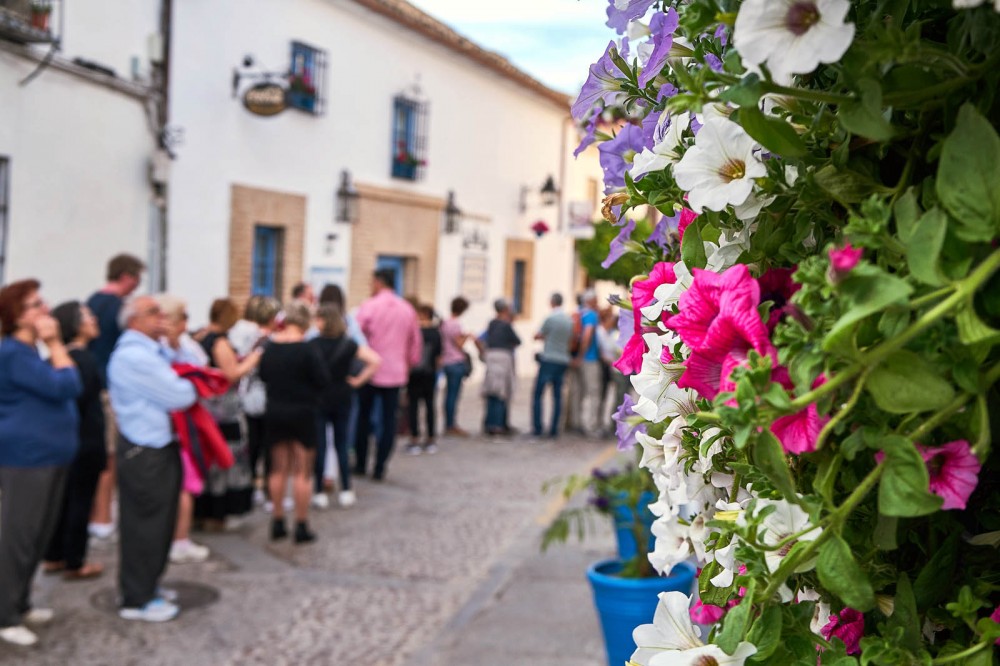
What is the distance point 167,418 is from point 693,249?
5.27 meters

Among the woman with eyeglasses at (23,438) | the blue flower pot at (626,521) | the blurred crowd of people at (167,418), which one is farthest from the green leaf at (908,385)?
the woman with eyeglasses at (23,438)

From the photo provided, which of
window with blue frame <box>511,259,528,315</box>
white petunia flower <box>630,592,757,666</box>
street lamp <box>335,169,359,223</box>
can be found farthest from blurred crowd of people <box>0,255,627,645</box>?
window with blue frame <box>511,259,528,315</box>

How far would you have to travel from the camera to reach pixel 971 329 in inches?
25.7

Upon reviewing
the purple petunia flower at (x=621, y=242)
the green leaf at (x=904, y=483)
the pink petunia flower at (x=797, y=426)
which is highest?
the purple petunia flower at (x=621, y=242)

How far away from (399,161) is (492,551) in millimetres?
9552

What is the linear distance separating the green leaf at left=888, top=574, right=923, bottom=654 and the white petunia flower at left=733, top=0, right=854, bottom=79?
40 centimetres

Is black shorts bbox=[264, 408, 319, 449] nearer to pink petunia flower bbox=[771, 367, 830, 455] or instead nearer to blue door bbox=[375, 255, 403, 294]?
pink petunia flower bbox=[771, 367, 830, 455]

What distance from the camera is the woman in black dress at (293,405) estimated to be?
7262mm

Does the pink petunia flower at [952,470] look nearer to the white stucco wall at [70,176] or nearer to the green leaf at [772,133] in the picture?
the green leaf at [772,133]

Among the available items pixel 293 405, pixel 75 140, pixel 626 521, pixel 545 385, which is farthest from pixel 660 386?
pixel 545 385

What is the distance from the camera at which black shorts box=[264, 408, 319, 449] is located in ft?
23.9

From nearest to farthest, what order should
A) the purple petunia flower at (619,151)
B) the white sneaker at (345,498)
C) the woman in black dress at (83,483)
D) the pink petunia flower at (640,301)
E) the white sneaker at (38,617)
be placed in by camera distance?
the pink petunia flower at (640,301), the purple petunia flower at (619,151), the white sneaker at (38,617), the woman in black dress at (83,483), the white sneaker at (345,498)

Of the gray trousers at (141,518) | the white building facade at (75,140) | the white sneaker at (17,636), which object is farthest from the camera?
the white building facade at (75,140)

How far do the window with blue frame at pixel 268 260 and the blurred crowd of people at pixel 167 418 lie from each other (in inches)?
104
